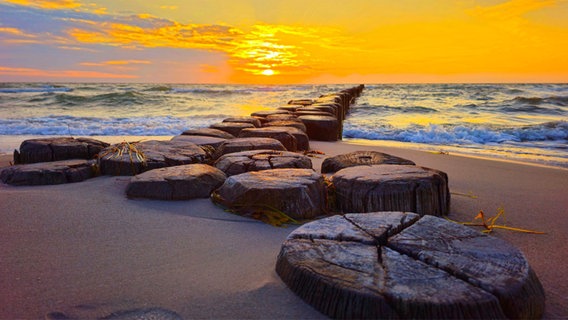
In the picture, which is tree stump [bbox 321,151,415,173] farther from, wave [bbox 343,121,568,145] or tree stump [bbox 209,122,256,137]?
wave [bbox 343,121,568,145]

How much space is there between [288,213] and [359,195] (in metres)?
0.43

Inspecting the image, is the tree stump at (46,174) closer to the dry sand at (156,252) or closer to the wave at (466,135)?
the dry sand at (156,252)

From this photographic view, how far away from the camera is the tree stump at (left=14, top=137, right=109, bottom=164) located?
382 centimetres

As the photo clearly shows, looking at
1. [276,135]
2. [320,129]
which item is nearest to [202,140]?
[276,135]

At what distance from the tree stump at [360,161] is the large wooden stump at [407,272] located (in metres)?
1.34

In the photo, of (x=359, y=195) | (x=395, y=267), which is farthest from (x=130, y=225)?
(x=395, y=267)

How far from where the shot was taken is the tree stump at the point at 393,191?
2322 millimetres

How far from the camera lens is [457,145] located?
25.4ft

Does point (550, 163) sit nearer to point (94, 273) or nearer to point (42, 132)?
point (94, 273)

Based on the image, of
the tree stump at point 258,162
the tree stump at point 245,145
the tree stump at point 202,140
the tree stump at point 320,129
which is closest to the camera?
the tree stump at point 258,162

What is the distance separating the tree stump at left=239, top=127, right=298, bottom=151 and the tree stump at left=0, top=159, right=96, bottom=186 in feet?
5.88

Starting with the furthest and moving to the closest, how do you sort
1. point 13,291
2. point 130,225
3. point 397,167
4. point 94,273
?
point 397,167
point 130,225
point 94,273
point 13,291

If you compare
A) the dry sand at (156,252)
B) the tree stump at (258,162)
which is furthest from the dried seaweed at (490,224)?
the tree stump at (258,162)

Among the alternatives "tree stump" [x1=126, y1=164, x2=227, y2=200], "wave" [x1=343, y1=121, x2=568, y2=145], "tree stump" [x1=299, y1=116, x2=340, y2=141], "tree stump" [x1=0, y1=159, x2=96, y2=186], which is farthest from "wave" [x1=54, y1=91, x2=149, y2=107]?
"tree stump" [x1=126, y1=164, x2=227, y2=200]
